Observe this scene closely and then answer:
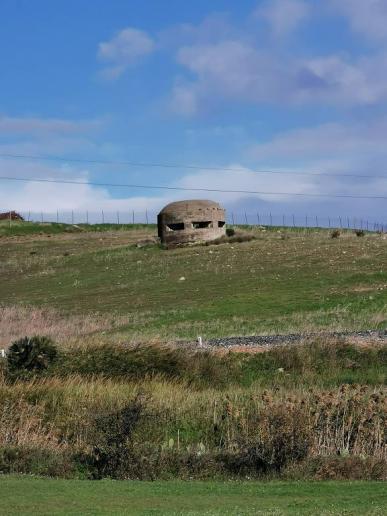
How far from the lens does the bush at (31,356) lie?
25.3 metres

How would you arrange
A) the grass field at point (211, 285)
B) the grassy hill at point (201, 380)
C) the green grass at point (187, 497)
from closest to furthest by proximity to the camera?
the green grass at point (187, 497), the grassy hill at point (201, 380), the grass field at point (211, 285)

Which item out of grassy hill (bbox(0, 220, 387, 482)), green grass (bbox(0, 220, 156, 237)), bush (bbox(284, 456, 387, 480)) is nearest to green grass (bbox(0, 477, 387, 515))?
grassy hill (bbox(0, 220, 387, 482))

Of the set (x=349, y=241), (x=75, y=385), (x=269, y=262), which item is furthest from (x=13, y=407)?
(x=349, y=241)

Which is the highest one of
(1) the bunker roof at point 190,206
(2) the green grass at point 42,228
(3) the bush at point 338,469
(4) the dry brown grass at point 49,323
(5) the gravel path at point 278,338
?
(1) the bunker roof at point 190,206

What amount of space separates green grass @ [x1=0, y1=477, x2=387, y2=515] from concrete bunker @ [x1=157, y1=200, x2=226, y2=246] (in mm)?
64193

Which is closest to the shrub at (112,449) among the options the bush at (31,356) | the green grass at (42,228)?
the bush at (31,356)

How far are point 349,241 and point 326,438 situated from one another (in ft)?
177

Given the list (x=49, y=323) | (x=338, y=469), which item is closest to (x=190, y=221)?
(x=49, y=323)

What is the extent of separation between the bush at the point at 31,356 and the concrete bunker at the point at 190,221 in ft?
171

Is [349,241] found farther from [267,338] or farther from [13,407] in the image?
[13,407]

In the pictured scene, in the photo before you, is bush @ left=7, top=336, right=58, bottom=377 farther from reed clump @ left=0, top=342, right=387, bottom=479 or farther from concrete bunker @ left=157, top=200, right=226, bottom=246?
concrete bunker @ left=157, top=200, right=226, bottom=246

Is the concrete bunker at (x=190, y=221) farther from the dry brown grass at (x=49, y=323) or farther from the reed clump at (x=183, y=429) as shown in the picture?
the reed clump at (x=183, y=429)

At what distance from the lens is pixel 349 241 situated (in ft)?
230

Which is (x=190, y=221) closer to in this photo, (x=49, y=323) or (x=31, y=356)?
(x=49, y=323)
